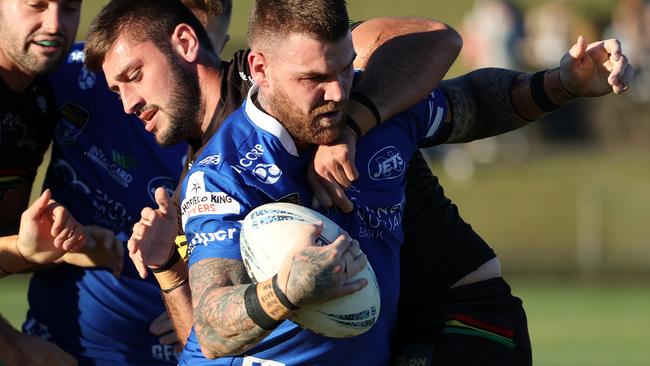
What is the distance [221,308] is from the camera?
465 centimetres

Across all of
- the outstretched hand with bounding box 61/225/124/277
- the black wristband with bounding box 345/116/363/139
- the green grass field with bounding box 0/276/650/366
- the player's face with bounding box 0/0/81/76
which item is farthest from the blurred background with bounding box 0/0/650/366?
the black wristband with bounding box 345/116/363/139

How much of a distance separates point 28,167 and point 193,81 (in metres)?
1.48

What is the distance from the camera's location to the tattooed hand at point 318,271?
4332 millimetres

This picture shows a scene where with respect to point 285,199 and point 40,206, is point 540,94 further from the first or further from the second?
point 40,206

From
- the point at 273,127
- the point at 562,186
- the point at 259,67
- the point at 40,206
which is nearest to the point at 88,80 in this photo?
the point at 40,206

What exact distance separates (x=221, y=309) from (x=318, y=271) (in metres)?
0.51

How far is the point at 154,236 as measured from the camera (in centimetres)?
573

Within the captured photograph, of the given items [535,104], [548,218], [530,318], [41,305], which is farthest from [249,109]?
[548,218]

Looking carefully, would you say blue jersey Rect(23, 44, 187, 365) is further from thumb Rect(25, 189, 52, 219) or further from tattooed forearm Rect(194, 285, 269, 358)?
tattooed forearm Rect(194, 285, 269, 358)

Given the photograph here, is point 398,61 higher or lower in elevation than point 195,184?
higher

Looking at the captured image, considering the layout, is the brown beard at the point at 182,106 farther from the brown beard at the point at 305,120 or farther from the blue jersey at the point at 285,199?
the brown beard at the point at 305,120

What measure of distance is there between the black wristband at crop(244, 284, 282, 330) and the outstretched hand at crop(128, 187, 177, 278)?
119 centimetres

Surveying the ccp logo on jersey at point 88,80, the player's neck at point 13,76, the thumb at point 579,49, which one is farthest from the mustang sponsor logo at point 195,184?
the ccp logo on jersey at point 88,80

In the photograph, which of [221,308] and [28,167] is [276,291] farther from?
[28,167]
